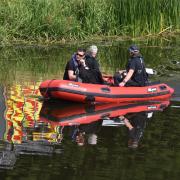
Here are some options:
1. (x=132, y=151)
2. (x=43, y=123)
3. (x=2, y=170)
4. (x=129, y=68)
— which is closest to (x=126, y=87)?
(x=129, y=68)

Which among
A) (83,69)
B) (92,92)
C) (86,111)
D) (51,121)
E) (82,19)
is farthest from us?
(82,19)

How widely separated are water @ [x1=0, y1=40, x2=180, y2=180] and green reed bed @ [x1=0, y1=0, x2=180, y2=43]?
5.38 meters

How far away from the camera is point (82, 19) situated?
22312 mm

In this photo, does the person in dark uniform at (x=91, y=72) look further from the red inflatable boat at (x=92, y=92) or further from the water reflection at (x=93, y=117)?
the water reflection at (x=93, y=117)

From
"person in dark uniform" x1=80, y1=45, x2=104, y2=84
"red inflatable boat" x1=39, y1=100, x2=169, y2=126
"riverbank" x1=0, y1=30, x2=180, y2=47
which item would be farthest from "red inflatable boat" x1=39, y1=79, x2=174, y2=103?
"riverbank" x1=0, y1=30, x2=180, y2=47

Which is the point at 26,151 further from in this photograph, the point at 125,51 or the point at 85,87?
the point at 125,51

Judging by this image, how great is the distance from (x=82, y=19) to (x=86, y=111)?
34.4ft

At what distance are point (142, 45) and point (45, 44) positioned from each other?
3.45m

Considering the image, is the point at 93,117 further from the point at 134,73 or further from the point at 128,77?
the point at 134,73

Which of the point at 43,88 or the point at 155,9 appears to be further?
the point at 155,9

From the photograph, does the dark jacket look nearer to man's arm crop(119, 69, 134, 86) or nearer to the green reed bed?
man's arm crop(119, 69, 134, 86)

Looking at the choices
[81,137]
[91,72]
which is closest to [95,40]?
[91,72]

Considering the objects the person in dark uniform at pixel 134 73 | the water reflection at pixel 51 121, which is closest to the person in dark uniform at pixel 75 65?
the water reflection at pixel 51 121

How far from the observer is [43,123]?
11.1m
